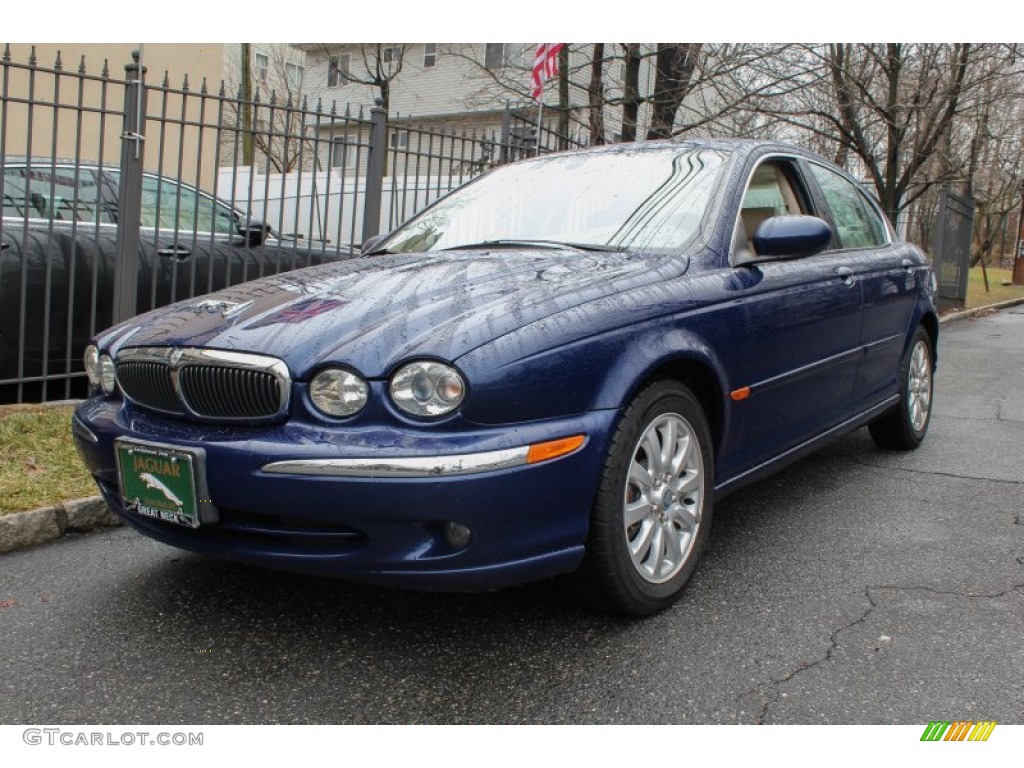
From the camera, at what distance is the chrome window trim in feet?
7.72

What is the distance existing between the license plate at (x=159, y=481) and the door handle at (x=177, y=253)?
3.42m

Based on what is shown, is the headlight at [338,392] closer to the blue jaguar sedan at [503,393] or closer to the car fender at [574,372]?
the blue jaguar sedan at [503,393]

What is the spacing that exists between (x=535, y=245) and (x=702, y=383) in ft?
2.80

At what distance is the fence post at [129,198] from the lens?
5379 millimetres

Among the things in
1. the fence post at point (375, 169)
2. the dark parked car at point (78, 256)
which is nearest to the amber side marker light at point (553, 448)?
the dark parked car at point (78, 256)

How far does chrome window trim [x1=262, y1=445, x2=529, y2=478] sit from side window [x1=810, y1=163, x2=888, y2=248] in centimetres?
269

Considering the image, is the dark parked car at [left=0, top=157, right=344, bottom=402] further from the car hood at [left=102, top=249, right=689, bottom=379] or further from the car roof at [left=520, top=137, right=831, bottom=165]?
the car roof at [left=520, top=137, right=831, bottom=165]

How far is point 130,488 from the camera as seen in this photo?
2.77 m

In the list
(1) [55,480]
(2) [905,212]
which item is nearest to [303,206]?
(1) [55,480]

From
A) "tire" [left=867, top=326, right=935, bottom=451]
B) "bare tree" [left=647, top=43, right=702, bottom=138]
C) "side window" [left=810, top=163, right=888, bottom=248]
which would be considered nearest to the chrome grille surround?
"side window" [left=810, top=163, right=888, bottom=248]

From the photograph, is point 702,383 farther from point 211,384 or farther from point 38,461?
point 38,461

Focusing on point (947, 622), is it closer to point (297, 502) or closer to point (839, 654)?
point (839, 654)

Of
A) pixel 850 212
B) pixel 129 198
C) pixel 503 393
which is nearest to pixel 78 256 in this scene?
pixel 129 198

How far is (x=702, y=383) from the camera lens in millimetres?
3203
